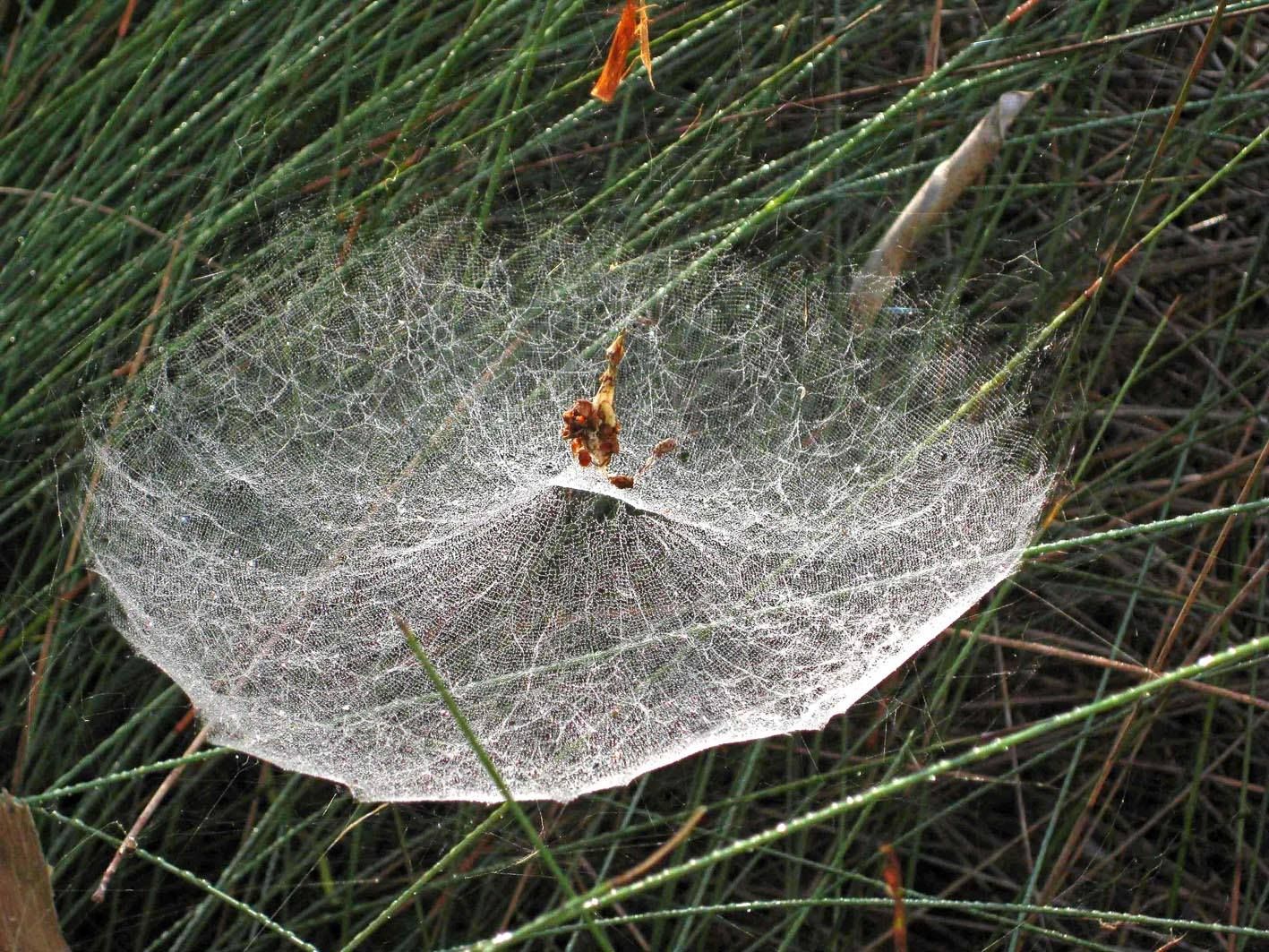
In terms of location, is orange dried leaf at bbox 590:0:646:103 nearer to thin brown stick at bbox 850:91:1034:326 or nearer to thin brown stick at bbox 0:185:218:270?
thin brown stick at bbox 850:91:1034:326

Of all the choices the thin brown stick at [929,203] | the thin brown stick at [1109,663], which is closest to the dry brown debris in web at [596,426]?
the thin brown stick at [929,203]

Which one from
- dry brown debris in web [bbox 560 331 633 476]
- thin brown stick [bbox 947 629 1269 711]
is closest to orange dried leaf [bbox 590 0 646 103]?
dry brown debris in web [bbox 560 331 633 476]

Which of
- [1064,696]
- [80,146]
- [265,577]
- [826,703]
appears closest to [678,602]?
[826,703]

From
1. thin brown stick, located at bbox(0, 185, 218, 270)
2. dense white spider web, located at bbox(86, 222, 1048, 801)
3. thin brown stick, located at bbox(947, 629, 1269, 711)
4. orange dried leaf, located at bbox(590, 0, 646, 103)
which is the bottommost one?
thin brown stick, located at bbox(947, 629, 1269, 711)

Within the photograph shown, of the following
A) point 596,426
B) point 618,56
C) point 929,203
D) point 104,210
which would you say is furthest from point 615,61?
point 104,210

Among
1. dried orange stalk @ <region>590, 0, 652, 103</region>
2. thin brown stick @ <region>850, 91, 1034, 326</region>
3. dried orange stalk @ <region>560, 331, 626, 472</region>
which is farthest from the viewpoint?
thin brown stick @ <region>850, 91, 1034, 326</region>

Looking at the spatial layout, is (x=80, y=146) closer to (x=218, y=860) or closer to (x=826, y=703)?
(x=218, y=860)

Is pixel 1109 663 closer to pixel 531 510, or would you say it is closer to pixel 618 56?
pixel 531 510

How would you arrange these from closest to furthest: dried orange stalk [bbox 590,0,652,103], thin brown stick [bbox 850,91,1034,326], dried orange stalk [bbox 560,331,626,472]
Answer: dried orange stalk [bbox 590,0,652,103] → dried orange stalk [bbox 560,331,626,472] → thin brown stick [bbox 850,91,1034,326]
